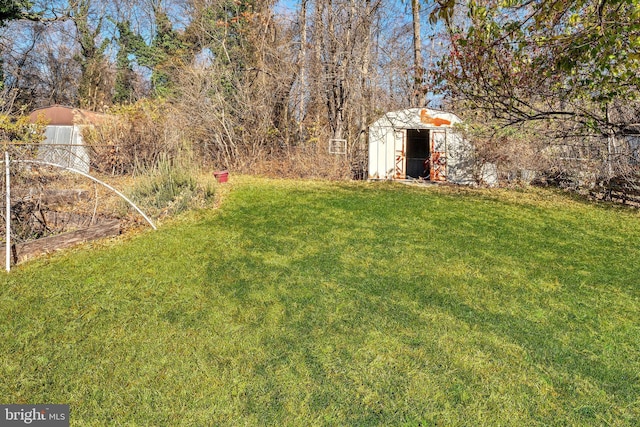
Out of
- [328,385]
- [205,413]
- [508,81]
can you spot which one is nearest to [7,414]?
[205,413]

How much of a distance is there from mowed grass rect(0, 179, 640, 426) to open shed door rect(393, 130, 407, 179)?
702 centimetres

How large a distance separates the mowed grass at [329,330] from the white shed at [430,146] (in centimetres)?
662

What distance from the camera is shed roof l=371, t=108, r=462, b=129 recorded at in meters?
11.6

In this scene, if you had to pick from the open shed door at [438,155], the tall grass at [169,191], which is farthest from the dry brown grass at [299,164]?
the tall grass at [169,191]

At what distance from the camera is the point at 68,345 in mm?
2609

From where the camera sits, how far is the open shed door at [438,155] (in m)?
11.7

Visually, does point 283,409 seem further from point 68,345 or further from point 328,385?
point 68,345

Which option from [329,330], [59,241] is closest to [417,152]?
[59,241]

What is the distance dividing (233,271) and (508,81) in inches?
193

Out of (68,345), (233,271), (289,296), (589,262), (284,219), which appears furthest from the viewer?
(284,219)

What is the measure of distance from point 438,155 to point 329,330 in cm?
1014

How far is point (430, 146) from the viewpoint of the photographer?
11875 mm

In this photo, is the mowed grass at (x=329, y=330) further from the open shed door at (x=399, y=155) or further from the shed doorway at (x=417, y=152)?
the shed doorway at (x=417, y=152)

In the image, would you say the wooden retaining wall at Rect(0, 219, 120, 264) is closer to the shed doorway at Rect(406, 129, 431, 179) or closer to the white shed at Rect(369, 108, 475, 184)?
the white shed at Rect(369, 108, 475, 184)
